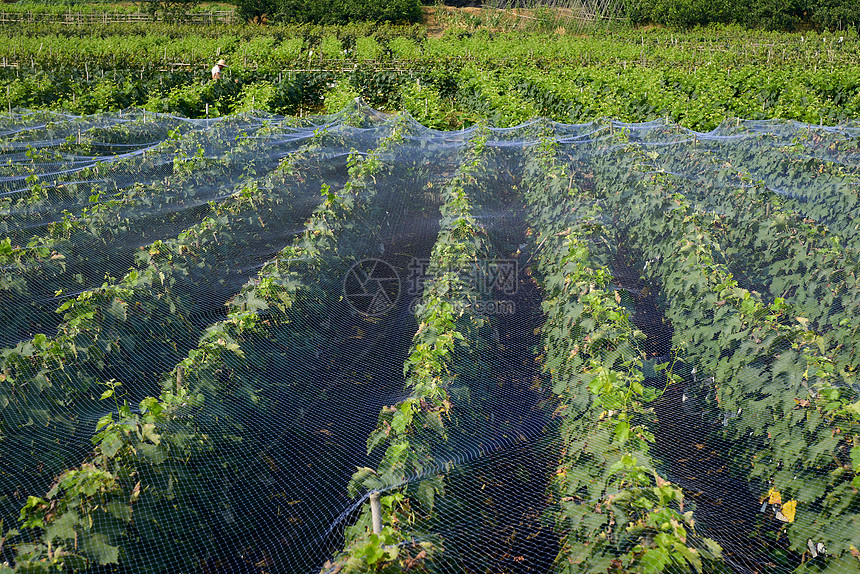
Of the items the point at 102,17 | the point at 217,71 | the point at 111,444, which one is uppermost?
the point at 111,444

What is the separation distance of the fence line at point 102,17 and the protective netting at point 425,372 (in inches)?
1196

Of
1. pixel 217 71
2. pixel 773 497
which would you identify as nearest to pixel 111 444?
pixel 773 497

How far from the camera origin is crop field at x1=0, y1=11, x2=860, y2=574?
9.39 feet

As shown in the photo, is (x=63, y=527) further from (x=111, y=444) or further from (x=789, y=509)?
(x=789, y=509)

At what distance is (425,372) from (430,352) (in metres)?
0.20

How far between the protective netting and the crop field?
0.02 meters

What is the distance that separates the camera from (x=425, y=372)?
362cm

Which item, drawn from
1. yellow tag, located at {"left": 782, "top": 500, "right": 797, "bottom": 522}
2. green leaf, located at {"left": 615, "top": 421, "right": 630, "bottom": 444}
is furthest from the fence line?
yellow tag, located at {"left": 782, "top": 500, "right": 797, "bottom": 522}

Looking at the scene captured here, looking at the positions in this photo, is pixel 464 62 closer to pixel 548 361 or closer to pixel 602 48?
pixel 602 48

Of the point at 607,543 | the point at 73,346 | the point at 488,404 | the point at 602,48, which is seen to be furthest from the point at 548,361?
the point at 602,48

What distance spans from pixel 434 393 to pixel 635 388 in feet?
3.68

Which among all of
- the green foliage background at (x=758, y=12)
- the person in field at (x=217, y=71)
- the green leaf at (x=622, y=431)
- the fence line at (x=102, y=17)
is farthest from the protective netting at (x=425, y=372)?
the fence line at (x=102, y=17)

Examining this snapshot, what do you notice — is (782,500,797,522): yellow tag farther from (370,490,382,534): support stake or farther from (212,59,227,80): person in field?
(212,59,227,80): person in field

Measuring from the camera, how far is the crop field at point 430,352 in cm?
286
